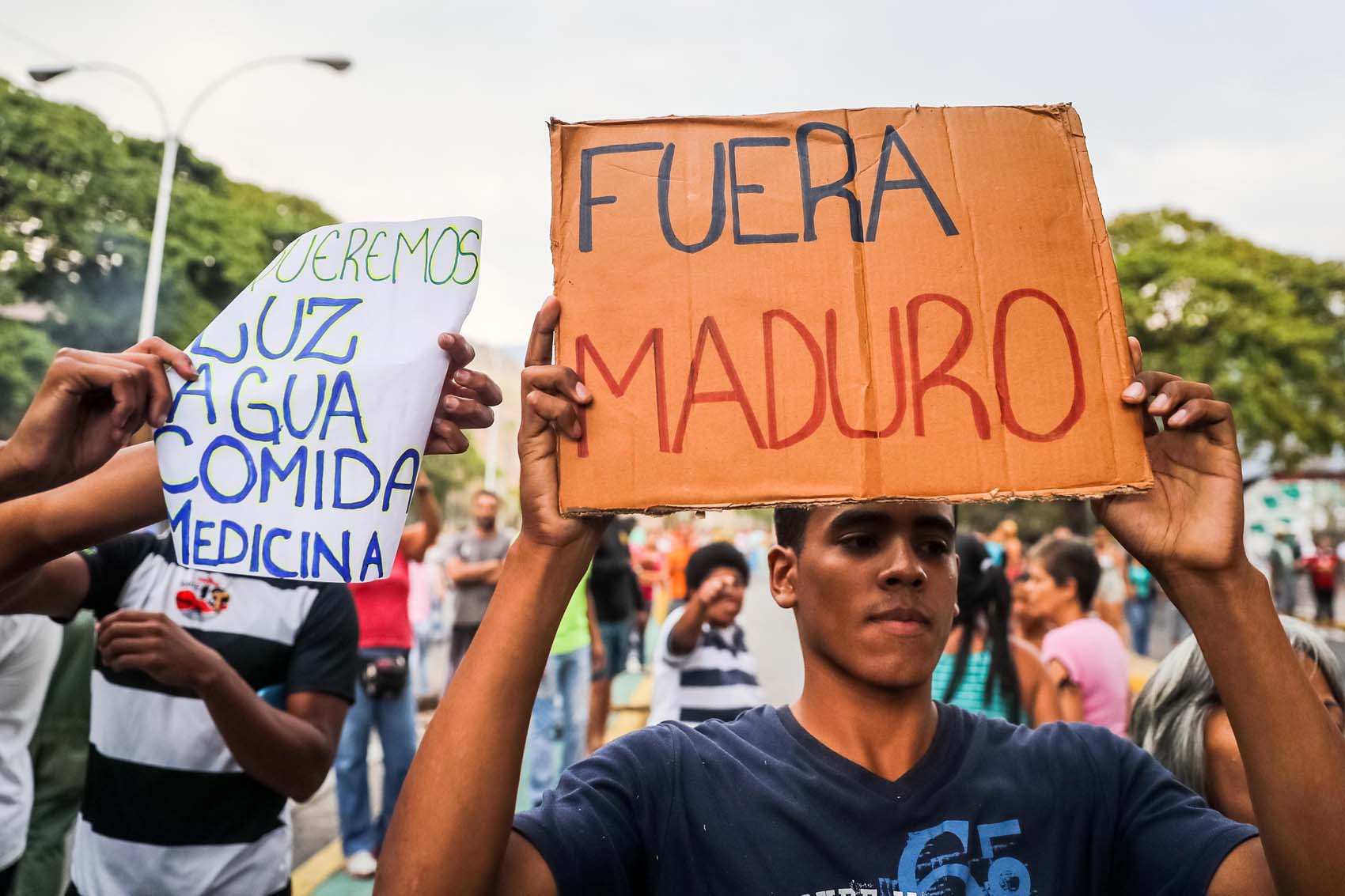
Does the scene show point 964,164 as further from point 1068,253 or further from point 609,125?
point 609,125

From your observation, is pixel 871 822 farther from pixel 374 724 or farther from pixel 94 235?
pixel 94 235

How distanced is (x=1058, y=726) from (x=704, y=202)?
1.16 m

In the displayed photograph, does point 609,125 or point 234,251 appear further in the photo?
point 234,251

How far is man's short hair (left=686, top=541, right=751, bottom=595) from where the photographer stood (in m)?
4.72

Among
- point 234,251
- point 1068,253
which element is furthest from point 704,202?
point 234,251

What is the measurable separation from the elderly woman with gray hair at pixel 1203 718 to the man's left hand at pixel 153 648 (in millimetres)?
2281

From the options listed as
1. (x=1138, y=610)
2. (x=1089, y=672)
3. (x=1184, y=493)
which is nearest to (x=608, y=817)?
(x=1184, y=493)

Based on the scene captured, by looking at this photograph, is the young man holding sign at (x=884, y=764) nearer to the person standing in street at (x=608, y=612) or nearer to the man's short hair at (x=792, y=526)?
the man's short hair at (x=792, y=526)

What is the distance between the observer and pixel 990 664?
3982 mm

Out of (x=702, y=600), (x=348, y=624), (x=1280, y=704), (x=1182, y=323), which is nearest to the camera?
(x=1280, y=704)

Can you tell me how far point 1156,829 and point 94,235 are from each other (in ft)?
90.1

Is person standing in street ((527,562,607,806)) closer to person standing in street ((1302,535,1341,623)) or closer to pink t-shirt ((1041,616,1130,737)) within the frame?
pink t-shirt ((1041,616,1130,737))

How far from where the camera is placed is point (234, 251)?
25.8 meters

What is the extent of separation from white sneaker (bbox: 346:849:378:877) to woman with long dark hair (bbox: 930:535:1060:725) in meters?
3.10
